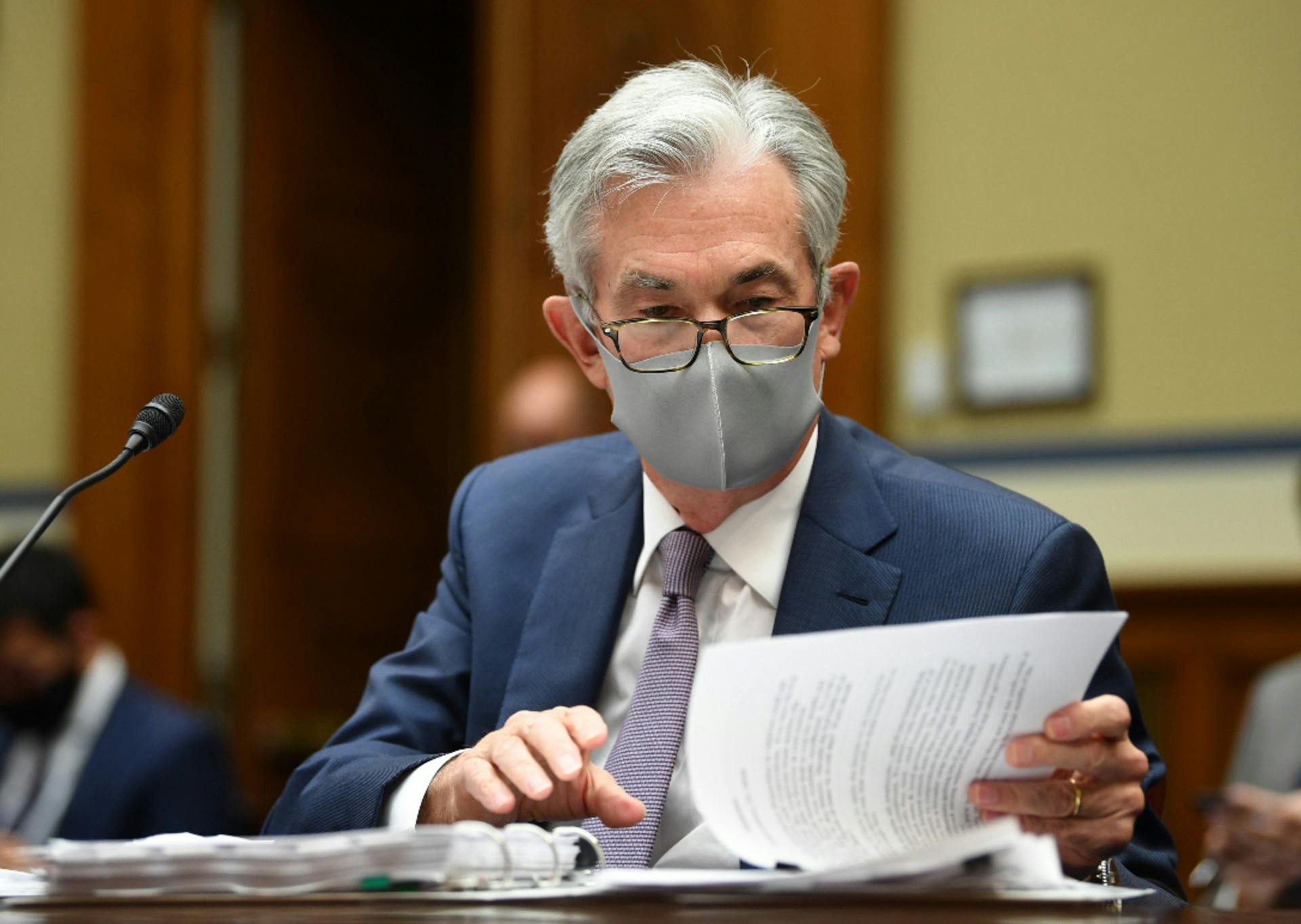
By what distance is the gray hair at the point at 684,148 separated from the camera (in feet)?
5.11

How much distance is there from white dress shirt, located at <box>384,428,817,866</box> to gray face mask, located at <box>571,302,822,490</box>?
0.06 metres

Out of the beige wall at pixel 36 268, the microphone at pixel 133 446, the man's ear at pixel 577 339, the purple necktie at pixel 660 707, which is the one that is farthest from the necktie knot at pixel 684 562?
the beige wall at pixel 36 268

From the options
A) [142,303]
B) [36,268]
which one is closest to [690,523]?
[142,303]

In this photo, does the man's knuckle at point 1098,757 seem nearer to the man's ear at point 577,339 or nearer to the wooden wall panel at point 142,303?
the man's ear at point 577,339

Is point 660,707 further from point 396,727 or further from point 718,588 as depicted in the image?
point 396,727

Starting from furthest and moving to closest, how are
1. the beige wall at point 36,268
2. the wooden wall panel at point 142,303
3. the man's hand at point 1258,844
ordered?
the beige wall at point 36,268, the wooden wall panel at point 142,303, the man's hand at point 1258,844

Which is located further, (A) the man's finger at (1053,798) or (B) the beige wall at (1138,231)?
(B) the beige wall at (1138,231)

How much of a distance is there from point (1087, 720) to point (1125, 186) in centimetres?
300

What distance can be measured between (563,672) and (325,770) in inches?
9.2

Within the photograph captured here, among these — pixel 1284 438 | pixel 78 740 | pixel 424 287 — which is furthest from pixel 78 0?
pixel 1284 438

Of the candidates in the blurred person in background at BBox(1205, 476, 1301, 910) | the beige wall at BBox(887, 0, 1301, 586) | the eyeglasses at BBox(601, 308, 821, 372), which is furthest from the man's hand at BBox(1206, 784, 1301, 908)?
the beige wall at BBox(887, 0, 1301, 586)

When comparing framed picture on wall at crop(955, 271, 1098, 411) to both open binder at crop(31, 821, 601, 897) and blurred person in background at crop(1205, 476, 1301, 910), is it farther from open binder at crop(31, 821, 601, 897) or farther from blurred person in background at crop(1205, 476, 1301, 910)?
open binder at crop(31, 821, 601, 897)

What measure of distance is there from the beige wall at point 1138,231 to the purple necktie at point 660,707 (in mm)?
2415

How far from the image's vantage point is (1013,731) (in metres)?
1.10
